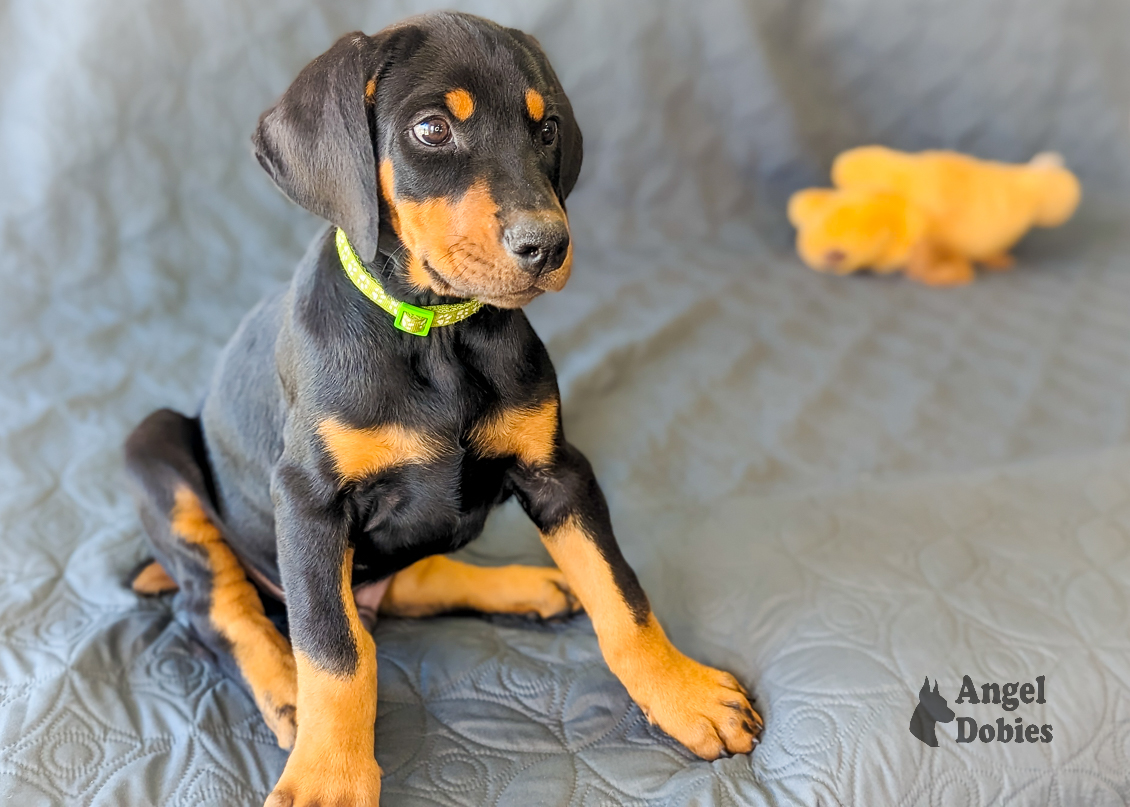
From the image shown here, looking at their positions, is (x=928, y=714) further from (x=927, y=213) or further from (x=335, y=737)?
(x=927, y=213)

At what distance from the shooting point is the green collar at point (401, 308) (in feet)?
5.29

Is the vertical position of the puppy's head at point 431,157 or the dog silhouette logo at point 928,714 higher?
the puppy's head at point 431,157

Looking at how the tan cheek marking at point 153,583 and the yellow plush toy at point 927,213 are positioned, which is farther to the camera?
the yellow plush toy at point 927,213

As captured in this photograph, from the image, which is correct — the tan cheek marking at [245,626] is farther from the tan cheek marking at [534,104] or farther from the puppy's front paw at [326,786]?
the tan cheek marking at [534,104]

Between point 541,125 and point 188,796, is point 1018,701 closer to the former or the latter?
point 541,125

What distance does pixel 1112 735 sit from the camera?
5.53ft

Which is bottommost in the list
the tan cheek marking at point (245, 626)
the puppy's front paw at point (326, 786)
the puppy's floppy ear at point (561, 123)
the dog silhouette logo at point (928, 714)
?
the dog silhouette logo at point (928, 714)

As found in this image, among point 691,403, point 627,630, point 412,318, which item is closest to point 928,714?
point 627,630

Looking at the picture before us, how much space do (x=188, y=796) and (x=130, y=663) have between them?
422 millimetres

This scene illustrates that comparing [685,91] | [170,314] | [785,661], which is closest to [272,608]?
[785,661]

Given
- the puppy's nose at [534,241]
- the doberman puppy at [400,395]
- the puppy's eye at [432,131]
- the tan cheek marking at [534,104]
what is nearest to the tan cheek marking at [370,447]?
the doberman puppy at [400,395]

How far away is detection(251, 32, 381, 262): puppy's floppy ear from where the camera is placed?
1471 millimetres

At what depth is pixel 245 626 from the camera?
1907 millimetres

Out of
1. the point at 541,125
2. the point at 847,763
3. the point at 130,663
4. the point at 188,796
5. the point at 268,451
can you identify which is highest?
the point at 541,125
